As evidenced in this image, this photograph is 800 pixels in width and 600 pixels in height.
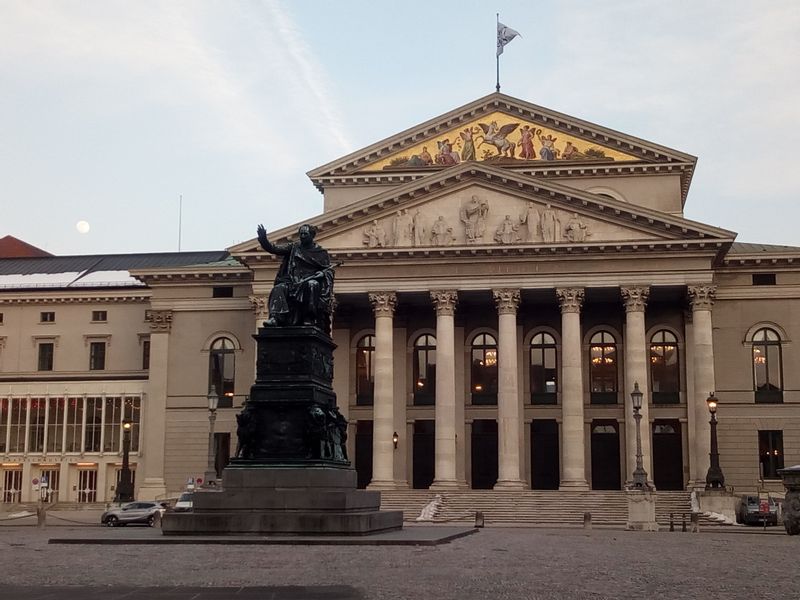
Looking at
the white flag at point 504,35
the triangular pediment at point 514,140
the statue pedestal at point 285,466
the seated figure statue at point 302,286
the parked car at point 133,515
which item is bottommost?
the parked car at point 133,515

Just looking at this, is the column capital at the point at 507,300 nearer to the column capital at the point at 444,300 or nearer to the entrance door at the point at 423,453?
the column capital at the point at 444,300

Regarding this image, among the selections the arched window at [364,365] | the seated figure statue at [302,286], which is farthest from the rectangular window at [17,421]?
the seated figure statue at [302,286]

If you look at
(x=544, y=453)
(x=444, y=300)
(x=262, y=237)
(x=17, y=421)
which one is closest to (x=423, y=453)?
(x=544, y=453)

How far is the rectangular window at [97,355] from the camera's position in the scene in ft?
255

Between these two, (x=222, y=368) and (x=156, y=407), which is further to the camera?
(x=222, y=368)

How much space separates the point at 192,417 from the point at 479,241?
837 inches

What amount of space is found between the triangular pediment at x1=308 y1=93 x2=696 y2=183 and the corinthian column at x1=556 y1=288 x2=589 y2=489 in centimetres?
1160

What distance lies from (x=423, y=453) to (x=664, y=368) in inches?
585

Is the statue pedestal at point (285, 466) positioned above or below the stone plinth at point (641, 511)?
above

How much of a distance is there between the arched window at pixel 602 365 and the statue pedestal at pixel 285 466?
1670 inches

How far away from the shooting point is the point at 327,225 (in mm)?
63469

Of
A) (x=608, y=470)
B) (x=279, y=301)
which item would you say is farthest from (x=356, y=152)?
(x=279, y=301)

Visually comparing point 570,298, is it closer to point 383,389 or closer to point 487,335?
point 487,335

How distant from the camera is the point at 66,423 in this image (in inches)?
2923
